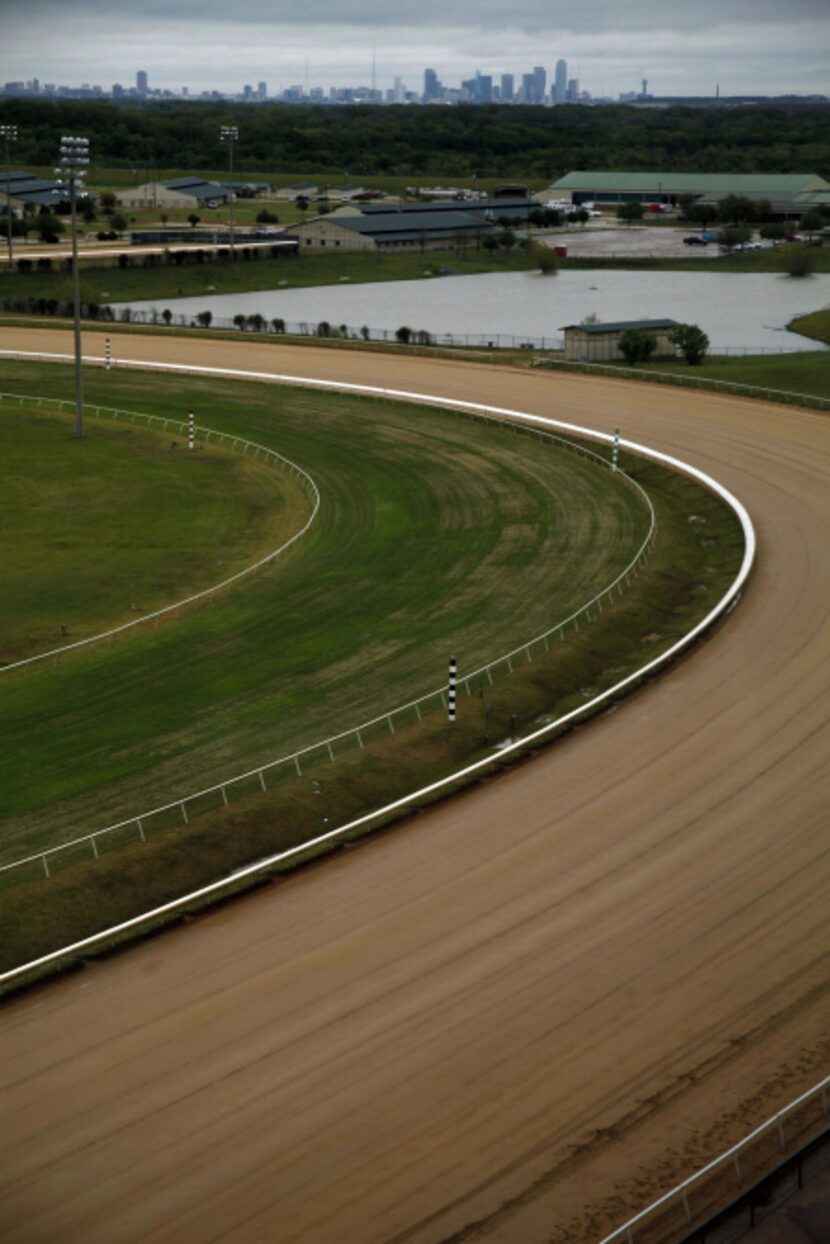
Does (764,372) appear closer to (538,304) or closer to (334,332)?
(334,332)

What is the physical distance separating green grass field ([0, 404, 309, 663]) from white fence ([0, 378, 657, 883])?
1602 mm

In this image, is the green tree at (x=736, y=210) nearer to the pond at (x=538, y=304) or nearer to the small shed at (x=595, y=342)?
the pond at (x=538, y=304)

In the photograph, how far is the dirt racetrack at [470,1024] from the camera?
431 inches

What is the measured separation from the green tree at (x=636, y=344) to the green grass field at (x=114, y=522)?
1729 cm

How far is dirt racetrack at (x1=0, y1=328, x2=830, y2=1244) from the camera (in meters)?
11.0

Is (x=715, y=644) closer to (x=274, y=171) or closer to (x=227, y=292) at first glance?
(x=227, y=292)

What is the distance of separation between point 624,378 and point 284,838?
34296 mm

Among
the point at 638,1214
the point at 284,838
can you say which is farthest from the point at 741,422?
the point at 638,1214

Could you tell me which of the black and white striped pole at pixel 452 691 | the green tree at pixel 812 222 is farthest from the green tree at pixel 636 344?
the green tree at pixel 812 222

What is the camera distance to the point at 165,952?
1441 cm

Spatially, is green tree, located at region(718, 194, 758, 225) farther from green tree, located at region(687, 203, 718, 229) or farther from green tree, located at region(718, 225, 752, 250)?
green tree, located at region(718, 225, 752, 250)

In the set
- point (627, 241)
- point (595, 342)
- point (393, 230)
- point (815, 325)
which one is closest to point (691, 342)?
point (595, 342)

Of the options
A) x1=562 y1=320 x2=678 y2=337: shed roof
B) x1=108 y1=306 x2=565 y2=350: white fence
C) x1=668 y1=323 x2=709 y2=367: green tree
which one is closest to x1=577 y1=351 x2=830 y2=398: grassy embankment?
x1=668 y1=323 x2=709 y2=367: green tree

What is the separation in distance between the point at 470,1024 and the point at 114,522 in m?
21.6
